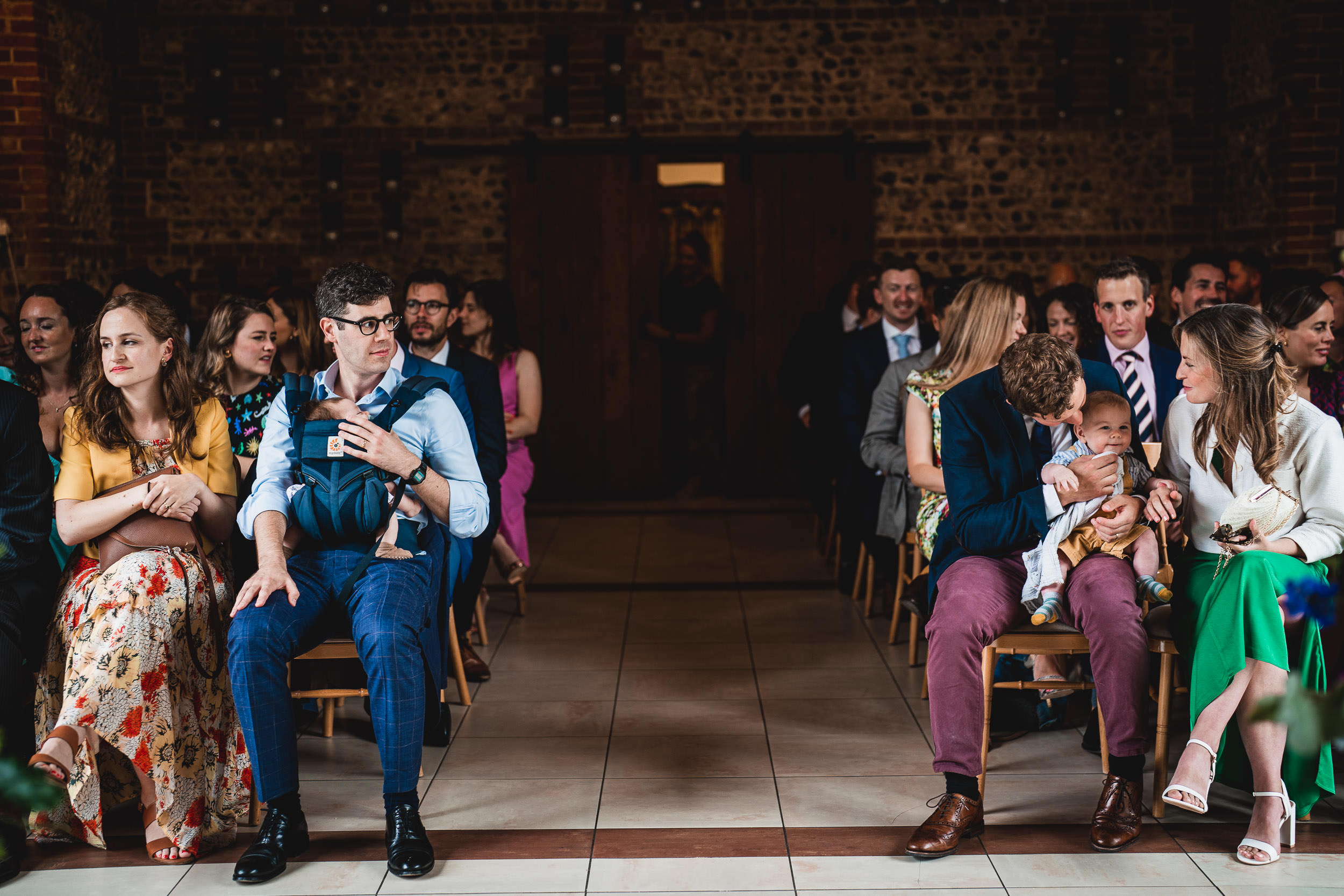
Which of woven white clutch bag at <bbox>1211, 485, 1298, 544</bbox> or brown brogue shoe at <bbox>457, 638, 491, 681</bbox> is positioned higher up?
woven white clutch bag at <bbox>1211, 485, 1298, 544</bbox>

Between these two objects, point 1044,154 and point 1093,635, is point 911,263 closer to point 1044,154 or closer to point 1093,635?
point 1093,635

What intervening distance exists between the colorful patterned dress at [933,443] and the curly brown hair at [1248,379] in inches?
35.5

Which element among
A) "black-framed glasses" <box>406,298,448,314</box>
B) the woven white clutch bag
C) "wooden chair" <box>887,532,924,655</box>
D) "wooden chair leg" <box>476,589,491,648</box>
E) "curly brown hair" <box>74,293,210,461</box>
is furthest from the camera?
"wooden chair leg" <box>476,589,491,648</box>

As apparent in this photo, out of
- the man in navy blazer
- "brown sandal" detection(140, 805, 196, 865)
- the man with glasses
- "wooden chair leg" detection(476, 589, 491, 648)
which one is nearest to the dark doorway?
"wooden chair leg" detection(476, 589, 491, 648)

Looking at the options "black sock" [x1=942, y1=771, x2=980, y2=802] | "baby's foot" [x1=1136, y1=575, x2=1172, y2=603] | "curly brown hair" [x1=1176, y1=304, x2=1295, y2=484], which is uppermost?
"curly brown hair" [x1=1176, y1=304, x2=1295, y2=484]

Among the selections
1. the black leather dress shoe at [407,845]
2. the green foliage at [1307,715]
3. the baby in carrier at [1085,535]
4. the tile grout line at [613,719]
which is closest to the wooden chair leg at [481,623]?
the tile grout line at [613,719]

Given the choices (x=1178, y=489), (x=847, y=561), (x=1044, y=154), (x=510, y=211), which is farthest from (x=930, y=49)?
(x=1178, y=489)

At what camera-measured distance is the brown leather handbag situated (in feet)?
9.67

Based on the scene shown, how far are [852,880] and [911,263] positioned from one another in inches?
121

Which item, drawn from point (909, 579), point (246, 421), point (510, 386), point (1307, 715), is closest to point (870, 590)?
point (909, 579)

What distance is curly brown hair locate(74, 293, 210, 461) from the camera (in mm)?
3010

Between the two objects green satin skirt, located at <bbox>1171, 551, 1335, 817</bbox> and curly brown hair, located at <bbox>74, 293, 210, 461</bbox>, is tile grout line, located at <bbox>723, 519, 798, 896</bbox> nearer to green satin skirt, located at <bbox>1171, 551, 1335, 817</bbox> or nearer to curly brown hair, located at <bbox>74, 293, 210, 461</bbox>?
green satin skirt, located at <bbox>1171, 551, 1335, 817</bbox>

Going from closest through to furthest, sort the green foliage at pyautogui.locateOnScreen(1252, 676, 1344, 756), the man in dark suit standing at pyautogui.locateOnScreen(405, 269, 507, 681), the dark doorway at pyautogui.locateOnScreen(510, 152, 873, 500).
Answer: the green foliage at pyautogui.locateOnScreen(1252, 676, 1344, 756) < the man in dark suit standing at pyautogui.locateOnScreen(405, 269, 507, 681) < the dark doorway at pyautogui.locateOnScreen(510, 152, 873, 500)

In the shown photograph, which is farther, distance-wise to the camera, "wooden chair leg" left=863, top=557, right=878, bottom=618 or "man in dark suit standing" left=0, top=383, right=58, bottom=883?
"wooden chair leg" left=863, top=557, right=878, bottom=618
